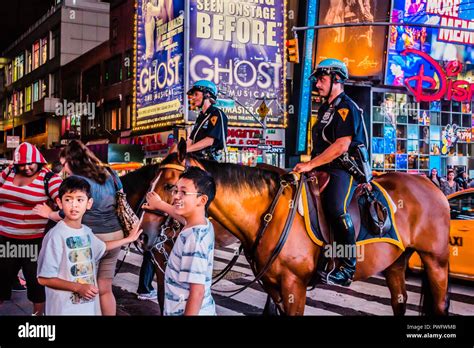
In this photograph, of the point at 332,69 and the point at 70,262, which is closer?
the point at 70,262

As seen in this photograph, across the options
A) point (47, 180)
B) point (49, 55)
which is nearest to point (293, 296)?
point (47, 180)

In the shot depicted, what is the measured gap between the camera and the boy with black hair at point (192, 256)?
3.64 meters

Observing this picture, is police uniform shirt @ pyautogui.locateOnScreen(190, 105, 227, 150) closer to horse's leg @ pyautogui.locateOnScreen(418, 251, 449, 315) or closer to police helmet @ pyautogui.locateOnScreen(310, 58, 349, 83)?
police helmet @ pyautogui.locateOnScreen(310, 58, 349, 83)

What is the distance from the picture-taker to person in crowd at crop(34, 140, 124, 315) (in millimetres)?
5891

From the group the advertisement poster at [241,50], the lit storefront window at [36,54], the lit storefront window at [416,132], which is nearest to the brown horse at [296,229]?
the advertisement poster at [241,50]

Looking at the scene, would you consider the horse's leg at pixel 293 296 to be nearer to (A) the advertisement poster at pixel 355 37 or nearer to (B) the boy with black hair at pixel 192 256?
(B) the boy with black hair at pixel 192 256

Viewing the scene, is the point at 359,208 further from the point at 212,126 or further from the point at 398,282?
the point at 212,126

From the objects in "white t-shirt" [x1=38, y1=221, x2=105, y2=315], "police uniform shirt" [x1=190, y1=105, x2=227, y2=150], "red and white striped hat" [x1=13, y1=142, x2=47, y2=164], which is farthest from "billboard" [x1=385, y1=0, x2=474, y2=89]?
"white t-shirt" [x1=38, y1=221, x2=105, y2=315]

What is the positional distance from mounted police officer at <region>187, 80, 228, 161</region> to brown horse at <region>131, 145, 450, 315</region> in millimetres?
1276

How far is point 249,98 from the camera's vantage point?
33.9 metres

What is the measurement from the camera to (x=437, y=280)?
621 centimetres

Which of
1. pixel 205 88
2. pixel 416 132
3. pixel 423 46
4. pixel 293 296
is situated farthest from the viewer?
pixel 416 132

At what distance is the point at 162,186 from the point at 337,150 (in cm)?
181

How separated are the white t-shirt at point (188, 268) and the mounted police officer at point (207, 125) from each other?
3130 mm
